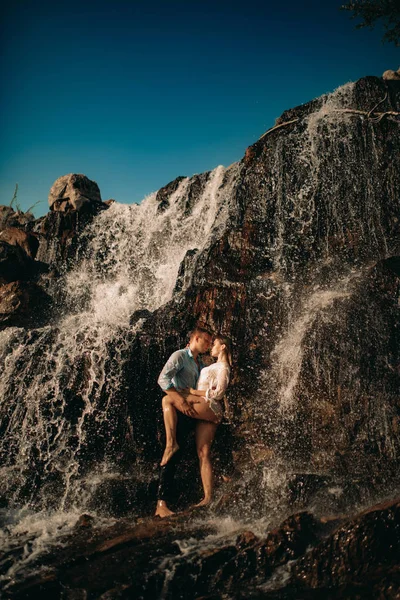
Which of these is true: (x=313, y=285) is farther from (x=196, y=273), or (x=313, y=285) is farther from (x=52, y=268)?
(x=52, y=268)

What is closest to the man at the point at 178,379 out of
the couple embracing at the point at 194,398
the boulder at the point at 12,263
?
the couple embracing at the point at 194,398

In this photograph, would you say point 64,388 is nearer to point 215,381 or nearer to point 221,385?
point 215,381

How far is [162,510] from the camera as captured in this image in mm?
6707

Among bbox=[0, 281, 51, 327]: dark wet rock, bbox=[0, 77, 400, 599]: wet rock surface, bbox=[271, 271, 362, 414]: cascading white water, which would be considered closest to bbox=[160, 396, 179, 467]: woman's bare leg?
bbox=[0, 77, 400, 599]: wet rock surface

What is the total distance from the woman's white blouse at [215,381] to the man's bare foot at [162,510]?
156 centimetres

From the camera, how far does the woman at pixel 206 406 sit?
6961 millimetres

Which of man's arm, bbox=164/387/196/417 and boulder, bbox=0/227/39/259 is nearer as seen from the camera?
man's arm, bbox=164/387/196/417

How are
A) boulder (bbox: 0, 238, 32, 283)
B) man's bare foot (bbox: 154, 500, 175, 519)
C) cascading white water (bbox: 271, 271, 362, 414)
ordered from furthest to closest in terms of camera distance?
boulder (bbox: 0, 238, 32, 283), cascading white water (bbox: 271, 271, 362, 414), man's bare foot (bbox: 154, 500, 175, 519)

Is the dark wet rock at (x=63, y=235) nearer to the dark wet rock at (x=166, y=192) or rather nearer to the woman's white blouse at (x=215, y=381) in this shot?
the dark wet rock at (x=166, y=192)

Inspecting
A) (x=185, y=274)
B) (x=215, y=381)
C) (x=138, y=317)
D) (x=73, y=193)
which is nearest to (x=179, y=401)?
(x=215, y=381)

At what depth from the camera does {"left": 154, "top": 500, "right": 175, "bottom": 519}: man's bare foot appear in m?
6.64

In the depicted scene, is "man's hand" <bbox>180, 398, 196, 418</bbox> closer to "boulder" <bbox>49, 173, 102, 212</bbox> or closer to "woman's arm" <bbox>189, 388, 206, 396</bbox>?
"woman's arm" <bbox>189, 388, 206, 396</bbox>

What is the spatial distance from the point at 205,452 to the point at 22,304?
8.46 metres

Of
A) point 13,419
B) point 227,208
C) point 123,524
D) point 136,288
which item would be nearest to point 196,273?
point 227,208
